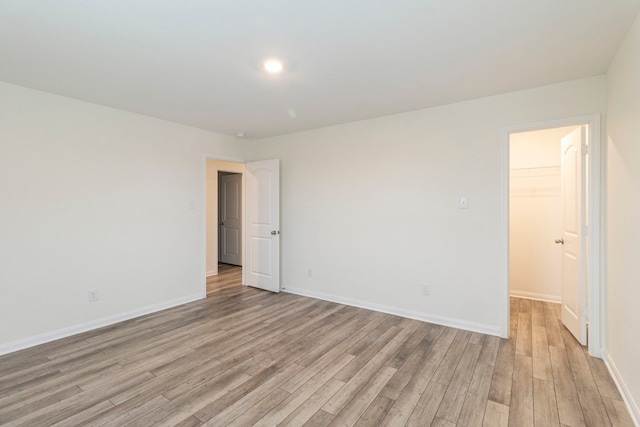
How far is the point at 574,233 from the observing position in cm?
300

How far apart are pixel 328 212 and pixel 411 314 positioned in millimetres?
1718

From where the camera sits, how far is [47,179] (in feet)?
9.71

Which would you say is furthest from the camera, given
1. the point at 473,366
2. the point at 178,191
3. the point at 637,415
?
the point at 178,191

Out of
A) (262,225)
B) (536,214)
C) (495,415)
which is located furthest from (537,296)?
(262,225)

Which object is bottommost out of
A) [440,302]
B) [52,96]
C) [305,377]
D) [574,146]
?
[305,377]

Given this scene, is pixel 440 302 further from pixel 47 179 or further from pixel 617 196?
pixel 47 179

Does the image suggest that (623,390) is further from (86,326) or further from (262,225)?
(86,326)

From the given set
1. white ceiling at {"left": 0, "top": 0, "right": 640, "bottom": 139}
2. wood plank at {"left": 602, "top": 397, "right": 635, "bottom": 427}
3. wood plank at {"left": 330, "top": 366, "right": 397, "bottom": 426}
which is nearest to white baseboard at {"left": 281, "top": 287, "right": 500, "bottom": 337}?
wood plank at {"left": 602, "top": 397, "right": 635, "bottom": 427}

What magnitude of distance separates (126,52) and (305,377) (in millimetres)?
2790

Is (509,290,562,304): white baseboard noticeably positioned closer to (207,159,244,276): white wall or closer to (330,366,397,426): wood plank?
(330,366,397,426): wood plank

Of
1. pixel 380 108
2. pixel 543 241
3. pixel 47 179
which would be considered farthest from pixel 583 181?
pixel 47 179

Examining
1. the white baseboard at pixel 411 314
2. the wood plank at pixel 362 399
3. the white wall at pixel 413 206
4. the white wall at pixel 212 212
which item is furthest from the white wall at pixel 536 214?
the white wall at pixel 212 212

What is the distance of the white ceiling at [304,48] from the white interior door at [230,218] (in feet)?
12.5

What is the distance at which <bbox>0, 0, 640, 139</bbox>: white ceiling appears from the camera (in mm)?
1746
